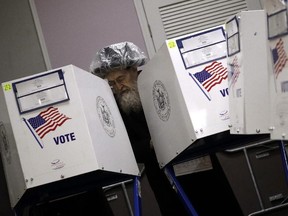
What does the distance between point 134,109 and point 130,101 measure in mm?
55

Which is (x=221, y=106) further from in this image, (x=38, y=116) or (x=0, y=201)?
(x=0, y=201)

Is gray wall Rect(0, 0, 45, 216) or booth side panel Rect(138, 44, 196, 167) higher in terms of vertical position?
gray wall Rect(0, 0, 45, 216)

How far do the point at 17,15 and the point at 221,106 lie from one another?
6.26 ft

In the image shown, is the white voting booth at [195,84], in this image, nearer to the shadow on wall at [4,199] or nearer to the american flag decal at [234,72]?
the american flag decal at [234,72]

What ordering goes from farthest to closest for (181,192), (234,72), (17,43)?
(17,43)
(181,192)
(234,72)

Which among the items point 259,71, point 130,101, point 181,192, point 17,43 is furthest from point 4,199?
point 17,43

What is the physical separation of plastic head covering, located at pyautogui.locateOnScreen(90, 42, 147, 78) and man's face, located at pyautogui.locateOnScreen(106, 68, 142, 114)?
0.11 ft

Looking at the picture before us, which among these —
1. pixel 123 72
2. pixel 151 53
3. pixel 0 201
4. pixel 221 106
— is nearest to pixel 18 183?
pixel 0 201

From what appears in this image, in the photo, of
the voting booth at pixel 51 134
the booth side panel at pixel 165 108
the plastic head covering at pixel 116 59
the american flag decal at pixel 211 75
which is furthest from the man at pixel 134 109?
Result: the american flag decal at pixel 211 75

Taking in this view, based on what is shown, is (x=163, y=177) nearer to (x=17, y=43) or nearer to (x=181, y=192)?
(x=181, y=192)

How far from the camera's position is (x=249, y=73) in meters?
1.32

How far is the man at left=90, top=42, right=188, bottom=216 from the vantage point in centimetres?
217

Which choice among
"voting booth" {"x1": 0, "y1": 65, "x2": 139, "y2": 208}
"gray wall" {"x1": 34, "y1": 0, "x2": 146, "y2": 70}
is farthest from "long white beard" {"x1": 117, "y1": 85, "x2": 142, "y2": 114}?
"gray wall" {"x1": 34, "y1": 0, "x2": 146, "y2": 70}

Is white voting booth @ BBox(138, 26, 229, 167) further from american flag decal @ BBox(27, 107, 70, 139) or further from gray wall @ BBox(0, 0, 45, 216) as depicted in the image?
gray wall @ BBox(0, 0, 45, 216)
